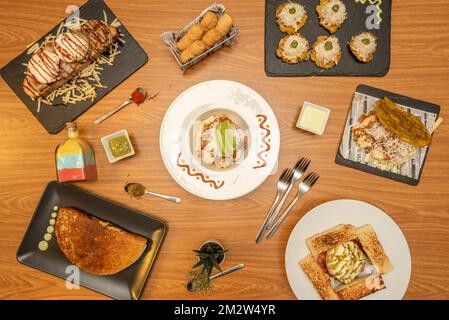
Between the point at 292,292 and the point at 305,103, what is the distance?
0.98 m

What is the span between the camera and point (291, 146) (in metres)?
1.79

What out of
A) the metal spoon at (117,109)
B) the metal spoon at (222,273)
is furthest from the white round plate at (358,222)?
the metal spoon at (117,109)

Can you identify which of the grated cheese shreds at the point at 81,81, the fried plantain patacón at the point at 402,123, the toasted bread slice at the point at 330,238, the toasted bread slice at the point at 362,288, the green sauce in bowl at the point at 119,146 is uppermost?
the grated cheese shreds at the point at 81,81

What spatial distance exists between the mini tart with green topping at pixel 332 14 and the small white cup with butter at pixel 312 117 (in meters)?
0.43

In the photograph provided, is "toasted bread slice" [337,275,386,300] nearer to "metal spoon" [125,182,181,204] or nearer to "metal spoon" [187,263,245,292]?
"metal spoon" [187,263,245,292]

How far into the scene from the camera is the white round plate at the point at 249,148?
172cm

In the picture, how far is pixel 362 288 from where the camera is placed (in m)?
1.73

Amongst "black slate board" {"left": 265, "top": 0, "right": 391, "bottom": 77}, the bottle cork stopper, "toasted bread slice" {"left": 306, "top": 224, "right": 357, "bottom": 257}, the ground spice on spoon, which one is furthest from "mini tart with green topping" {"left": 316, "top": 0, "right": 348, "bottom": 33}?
the bottle cork stopper

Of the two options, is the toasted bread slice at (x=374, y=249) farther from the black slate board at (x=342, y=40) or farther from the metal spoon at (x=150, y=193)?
the metal spoon at (x=150, y=193)

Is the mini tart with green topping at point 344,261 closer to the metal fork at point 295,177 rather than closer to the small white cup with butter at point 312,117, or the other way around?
the metal fork at point 295,177

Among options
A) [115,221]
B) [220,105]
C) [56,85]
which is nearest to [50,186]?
[115,221]

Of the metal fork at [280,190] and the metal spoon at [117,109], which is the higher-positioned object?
the metal spoon at [117,109]

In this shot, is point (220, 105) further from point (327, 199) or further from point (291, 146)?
point (327, 199)

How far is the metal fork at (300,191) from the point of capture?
175cm
